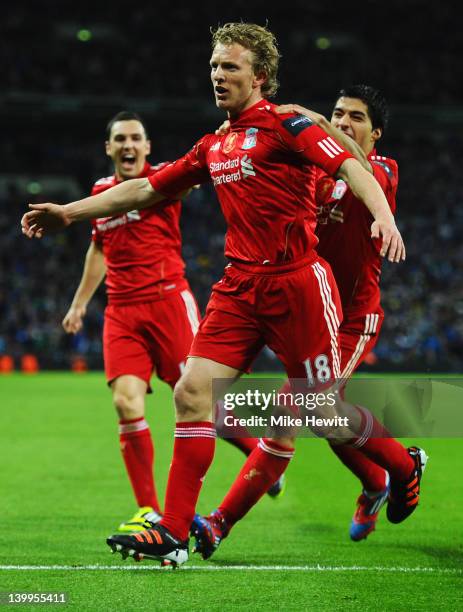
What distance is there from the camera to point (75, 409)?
1633cm

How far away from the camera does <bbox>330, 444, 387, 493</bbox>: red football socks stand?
618 cm

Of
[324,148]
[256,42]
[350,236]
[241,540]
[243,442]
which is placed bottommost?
[241,540]

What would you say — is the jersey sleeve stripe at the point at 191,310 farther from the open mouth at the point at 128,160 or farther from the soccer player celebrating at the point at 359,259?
the soccer player celebrating at the point at 359,259

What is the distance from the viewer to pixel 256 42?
5051 mm

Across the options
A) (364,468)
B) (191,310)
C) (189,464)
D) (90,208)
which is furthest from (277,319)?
(191,310)

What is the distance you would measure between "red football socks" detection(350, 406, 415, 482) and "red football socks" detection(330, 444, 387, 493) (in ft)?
1.16

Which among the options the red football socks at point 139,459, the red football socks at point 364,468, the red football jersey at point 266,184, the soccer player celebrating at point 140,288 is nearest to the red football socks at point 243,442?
the soccer player celebrating at point 140,288

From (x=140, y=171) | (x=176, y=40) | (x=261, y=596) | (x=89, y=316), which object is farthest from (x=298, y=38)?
(x=261, y=596)

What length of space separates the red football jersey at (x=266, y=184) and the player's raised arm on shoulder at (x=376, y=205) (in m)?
0.25

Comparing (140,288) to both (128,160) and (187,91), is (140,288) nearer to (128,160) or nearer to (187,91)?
(128,160)

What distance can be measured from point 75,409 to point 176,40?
26.3 metres

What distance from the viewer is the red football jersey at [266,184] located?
16.1 ft

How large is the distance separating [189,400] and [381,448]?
1.39 metres

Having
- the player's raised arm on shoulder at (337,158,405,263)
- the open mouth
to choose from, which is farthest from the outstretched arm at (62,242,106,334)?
the player's raised arm on shoulder at (337,158,405,263)
